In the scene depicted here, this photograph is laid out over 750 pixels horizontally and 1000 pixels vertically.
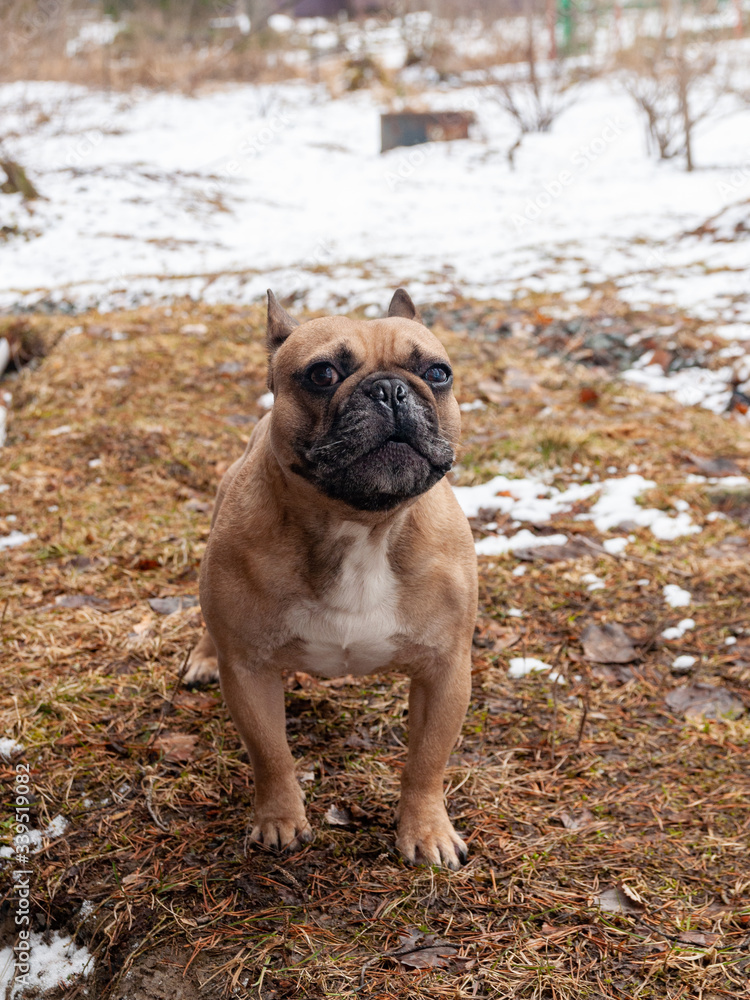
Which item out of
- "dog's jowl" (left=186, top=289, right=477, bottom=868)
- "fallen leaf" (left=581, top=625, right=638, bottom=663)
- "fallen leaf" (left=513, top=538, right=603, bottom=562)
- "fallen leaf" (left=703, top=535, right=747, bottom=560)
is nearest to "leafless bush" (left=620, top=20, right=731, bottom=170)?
"fallen leaf" (left=703, top=535, right=747, bottom=560)

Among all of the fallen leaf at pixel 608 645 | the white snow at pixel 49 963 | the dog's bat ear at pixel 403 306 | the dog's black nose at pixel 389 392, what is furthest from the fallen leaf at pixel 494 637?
the white snow at pixel 49 963

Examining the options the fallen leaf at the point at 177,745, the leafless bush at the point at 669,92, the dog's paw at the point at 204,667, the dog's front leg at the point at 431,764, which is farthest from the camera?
the leafless bush at the point at 669,92

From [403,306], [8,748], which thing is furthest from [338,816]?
[403,306]

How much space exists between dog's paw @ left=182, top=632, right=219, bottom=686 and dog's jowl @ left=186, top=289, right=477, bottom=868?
31.3 inches

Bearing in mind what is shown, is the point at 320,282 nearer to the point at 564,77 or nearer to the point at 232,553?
the point at 232,553

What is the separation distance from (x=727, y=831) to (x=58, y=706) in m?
2.28

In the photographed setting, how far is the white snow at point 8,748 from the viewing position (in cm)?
295

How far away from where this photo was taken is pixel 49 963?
239 cm

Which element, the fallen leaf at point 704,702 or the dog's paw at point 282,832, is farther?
the fallen leaf at point 704,702

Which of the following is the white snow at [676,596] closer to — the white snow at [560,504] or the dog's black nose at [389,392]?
the white snow at [560,504]

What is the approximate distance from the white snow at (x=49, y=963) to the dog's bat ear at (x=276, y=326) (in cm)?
180

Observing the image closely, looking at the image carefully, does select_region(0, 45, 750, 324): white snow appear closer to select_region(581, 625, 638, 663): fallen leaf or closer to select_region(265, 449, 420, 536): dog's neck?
select_region(581, 625, 638, 663): fallen leaf

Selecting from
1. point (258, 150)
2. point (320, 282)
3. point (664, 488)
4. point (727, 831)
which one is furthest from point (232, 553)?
point (258, 150)

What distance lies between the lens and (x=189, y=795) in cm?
287
